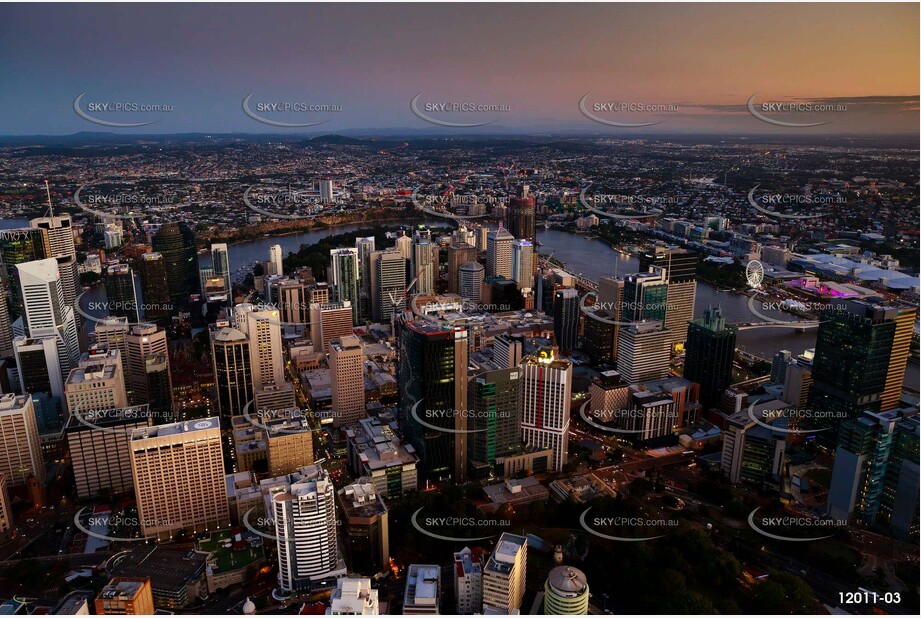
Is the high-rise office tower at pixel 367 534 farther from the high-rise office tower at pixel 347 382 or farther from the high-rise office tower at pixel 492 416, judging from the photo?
the high-rise office tower at pixel 347 382

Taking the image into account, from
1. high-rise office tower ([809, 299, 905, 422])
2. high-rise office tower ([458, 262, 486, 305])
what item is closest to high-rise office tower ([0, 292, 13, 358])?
high-rise office tower ([458, 262, 486, 305])

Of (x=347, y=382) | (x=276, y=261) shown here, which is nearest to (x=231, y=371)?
(x=347, y=382)

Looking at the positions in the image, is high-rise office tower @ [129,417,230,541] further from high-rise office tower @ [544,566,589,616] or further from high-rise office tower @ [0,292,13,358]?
high-rise office tower @ [0,292,13,358]

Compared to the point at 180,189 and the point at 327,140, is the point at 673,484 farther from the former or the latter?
the point at 180,189

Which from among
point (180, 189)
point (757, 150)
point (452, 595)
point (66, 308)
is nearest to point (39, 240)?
point (66, 308)

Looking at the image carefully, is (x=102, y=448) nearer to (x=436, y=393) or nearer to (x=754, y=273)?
(x=436, y=393)

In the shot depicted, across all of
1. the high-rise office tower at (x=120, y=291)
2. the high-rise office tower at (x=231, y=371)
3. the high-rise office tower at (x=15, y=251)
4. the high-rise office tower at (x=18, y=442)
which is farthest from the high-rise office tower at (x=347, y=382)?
the high-rise office tower at (x=15, y=251)
